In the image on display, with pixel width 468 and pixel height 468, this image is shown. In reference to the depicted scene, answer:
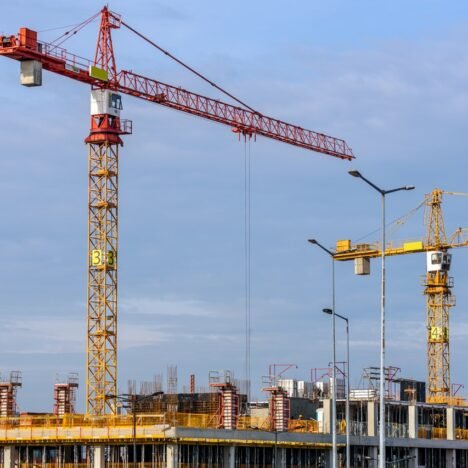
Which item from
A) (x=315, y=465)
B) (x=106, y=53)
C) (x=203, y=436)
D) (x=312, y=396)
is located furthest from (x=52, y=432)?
(x=106, y=53)

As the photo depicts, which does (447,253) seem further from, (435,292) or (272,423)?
(272,423)

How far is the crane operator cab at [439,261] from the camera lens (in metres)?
188

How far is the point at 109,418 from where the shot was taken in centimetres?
12200

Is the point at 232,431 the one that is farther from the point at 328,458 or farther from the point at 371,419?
the point at 371,419

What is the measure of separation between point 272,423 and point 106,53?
49504mm

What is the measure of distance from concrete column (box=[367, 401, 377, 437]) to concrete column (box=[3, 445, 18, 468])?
35.1 metres

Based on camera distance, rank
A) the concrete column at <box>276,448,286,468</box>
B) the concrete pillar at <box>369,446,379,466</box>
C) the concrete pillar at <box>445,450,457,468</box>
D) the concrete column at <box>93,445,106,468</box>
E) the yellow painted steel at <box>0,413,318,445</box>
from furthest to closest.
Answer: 1. the concrete pillar at <box>445,450,457,468</box>
2. the concrete pillar at <box>369,446,379,466</box>
3. the concrete column at <box>276,448,286,468</box>
4. the concrete column at <box>93,445,106,468</box>
5. the yellow painted steel at <box>0,413,318,445</box>

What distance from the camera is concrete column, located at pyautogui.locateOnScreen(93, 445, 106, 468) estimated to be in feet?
386

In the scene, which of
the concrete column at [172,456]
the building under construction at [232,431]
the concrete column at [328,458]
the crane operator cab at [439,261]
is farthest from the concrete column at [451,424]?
the concrete column at [172,456]

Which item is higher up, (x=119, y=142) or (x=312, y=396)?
(x=119, y=142)

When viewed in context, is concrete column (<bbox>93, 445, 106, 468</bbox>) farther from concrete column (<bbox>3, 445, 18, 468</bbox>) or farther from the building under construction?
concrete column (<bbox>3, 445, 18, 468</bbox>)

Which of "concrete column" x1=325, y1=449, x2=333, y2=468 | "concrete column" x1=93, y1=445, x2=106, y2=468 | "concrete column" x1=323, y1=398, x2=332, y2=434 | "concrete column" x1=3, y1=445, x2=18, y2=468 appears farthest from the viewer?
"concrete column" x1=323, y1=398, x2=332, y2=434

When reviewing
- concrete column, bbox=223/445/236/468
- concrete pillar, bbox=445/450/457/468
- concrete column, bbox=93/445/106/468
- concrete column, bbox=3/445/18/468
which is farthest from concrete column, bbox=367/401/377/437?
concrete column, bbox=3/445/18/468

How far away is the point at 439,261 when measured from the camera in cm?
18850
